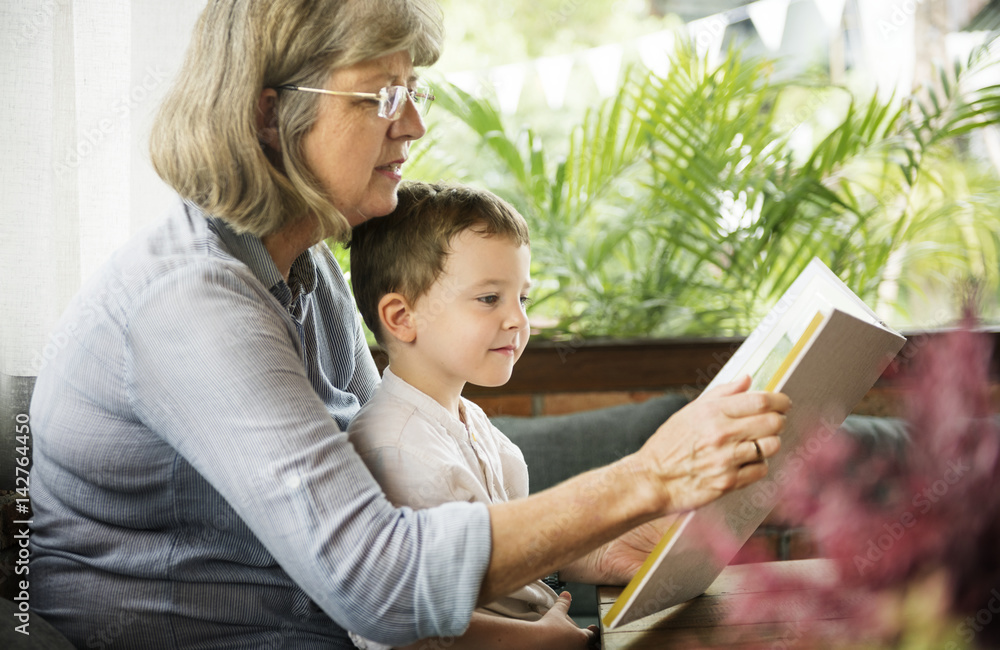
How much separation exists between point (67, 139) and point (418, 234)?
0.84 meters

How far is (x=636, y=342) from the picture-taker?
244cm

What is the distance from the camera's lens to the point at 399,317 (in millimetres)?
1250

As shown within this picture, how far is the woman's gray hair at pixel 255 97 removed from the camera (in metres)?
1.09

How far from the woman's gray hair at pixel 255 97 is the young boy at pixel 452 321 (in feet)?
0.46

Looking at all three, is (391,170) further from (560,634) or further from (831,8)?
(831,8)

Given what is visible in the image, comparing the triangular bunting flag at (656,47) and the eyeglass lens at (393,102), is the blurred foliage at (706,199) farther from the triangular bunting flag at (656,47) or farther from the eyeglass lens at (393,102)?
the eyeglass lens at (393,102)

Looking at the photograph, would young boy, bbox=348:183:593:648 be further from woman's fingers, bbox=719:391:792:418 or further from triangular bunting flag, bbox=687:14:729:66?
triangular bunting flag, bbox=687:14:729:66

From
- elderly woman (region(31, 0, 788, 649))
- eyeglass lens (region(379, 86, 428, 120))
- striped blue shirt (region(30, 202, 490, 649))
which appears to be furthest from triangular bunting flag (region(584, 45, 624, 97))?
striped blue shirt (region(30, 202, 490, 649))

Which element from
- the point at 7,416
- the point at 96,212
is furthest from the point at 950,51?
the point at 7,416

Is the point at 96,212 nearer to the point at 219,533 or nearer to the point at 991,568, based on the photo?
the point at 219,533

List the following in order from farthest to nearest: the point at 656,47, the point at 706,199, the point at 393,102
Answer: the point at 656,47 → the point at 706,199 → the point at 393,102

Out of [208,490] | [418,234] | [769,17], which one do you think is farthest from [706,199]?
[208,490]

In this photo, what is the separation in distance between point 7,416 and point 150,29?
93 cm

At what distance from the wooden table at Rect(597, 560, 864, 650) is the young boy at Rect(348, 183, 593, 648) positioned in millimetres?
141
